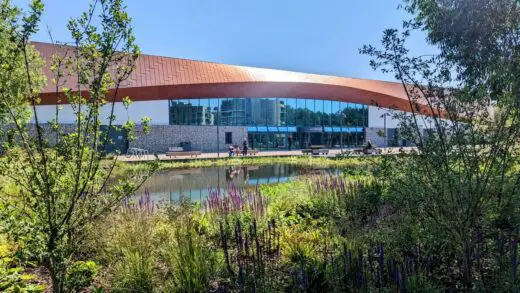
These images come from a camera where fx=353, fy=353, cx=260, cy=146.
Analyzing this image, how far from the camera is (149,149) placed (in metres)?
35.8

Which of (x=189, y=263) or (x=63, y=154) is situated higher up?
(x=63, y=154)

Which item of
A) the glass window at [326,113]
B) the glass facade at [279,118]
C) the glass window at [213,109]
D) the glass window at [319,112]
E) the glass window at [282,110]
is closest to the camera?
the glass facade at [279,118]

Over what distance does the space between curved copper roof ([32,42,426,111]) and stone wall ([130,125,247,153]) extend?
343 centimetres

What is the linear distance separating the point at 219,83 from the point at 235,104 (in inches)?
187

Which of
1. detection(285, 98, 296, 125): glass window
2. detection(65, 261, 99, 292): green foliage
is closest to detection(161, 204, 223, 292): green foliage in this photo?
detection(65, 261, 99, 292): green foliage

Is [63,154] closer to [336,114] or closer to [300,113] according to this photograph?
[300,113]

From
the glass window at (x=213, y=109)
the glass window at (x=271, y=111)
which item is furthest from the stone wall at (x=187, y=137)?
the glass window at (x=271, y=111)

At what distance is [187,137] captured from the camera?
38.0m

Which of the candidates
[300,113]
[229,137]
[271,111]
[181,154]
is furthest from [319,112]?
[181,154]

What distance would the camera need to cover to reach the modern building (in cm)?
3488

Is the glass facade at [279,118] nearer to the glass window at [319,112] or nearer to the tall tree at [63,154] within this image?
the glass window at [319,112]

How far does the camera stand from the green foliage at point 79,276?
3.14m

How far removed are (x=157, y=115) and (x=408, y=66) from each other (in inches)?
1376

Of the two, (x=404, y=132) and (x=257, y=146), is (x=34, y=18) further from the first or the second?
(x=257, y=146)
